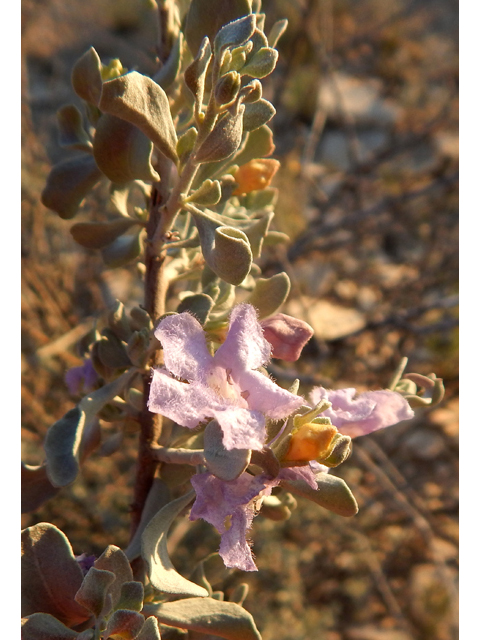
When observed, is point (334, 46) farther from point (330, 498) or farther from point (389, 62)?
point (330, 498)

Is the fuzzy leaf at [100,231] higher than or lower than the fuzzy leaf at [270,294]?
higher

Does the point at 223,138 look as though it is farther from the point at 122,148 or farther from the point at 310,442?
the point at 310,442

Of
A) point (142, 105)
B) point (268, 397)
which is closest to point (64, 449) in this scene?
point (268, 397)

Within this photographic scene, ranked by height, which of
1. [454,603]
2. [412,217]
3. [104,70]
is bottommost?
[454,603]

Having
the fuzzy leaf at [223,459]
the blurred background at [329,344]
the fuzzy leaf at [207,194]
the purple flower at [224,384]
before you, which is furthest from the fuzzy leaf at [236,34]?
the blurred background at [329,344]

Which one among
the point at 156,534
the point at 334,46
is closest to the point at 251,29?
the point at 156,534

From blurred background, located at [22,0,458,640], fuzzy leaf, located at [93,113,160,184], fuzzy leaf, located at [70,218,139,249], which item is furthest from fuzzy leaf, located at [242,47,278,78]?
blurred background, located at [22,0,458,640]

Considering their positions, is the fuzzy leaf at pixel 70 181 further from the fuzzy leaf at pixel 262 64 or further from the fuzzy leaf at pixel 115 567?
the fuzzy leaf at pixel 115 567
